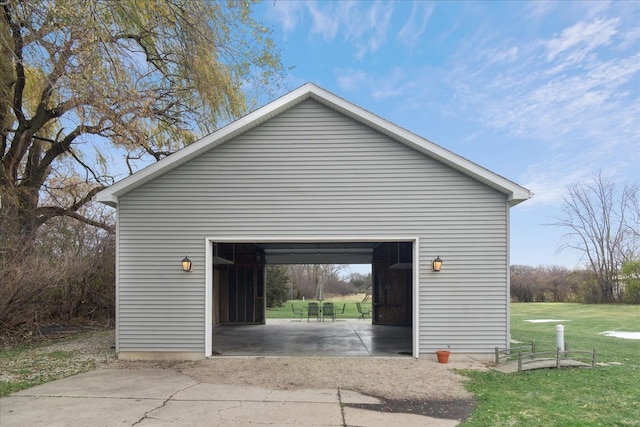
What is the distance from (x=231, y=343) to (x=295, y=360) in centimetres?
292

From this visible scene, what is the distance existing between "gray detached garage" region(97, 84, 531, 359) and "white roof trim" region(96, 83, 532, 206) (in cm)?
2

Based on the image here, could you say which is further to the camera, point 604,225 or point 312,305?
point 604,225

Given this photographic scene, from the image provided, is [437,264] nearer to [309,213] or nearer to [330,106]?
[309,213]

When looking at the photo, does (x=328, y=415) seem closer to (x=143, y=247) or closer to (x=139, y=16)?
(x=143, y=247)

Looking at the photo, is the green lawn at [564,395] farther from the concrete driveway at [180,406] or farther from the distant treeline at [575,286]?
the distant treeline at [575,286]

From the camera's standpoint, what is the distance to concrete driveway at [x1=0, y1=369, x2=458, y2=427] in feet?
16.5

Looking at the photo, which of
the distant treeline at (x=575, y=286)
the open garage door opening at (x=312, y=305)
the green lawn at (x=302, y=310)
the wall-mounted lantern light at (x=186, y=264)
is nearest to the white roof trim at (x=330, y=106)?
the wall-mounted lantern light at (x=186, y=264)

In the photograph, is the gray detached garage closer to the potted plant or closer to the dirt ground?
the potted plant

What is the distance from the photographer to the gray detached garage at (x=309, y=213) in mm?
8531

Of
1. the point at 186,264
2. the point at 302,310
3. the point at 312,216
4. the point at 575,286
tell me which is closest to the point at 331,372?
the point at 312,216

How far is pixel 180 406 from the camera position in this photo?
560cm

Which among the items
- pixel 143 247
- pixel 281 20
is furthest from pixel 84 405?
pixel 281 20

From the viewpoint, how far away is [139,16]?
33.8ft

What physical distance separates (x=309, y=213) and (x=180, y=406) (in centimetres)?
430
